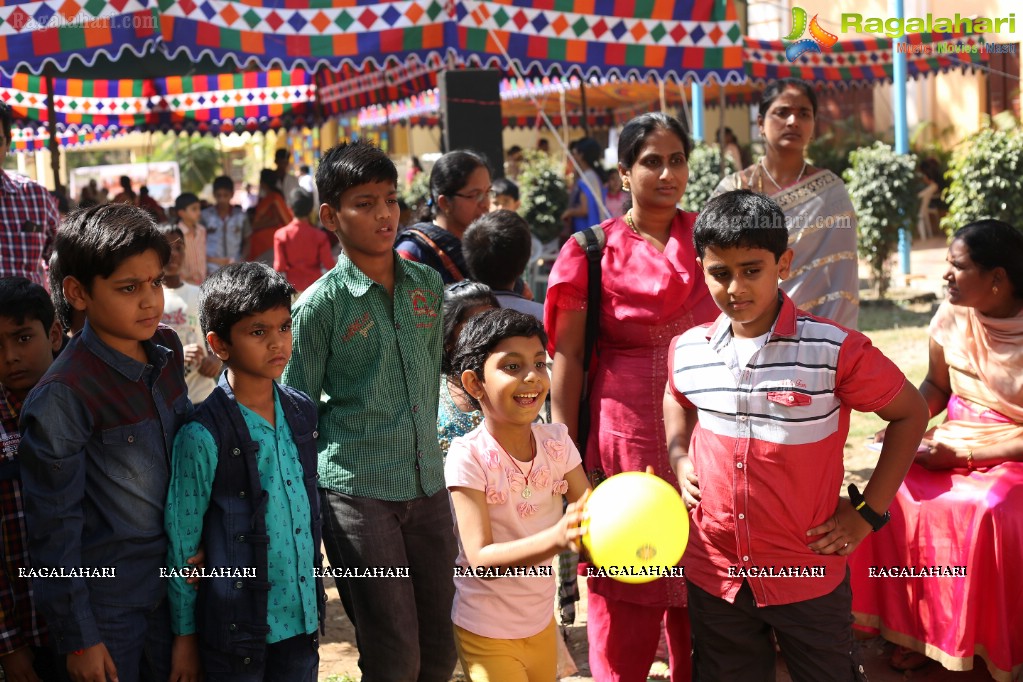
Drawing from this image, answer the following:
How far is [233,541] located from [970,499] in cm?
252

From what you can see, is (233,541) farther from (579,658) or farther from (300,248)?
(300,248)

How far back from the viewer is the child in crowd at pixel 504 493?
2.65 meters

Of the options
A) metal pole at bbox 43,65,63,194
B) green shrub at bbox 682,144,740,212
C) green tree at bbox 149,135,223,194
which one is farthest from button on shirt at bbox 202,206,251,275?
green tree at bbox 149,135,223,194

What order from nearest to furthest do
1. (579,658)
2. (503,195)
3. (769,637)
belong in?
(769,637), (579,658), (503,195)

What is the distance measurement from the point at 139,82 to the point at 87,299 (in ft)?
37.6

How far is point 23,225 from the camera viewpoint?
15.9 ft

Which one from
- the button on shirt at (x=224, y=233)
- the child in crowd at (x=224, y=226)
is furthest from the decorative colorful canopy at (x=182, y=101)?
the button on shirt at (x=224, y=233)

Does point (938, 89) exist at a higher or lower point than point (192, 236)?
higher

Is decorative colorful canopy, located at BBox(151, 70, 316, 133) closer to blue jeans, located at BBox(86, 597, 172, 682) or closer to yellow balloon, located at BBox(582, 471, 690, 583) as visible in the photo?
blue jeans, located at BBox(86, 597, 172, 682)

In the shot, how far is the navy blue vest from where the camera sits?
8.25ft

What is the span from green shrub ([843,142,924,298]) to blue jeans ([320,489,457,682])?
977cm

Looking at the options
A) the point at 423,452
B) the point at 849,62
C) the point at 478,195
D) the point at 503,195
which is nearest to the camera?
the point at 423,452

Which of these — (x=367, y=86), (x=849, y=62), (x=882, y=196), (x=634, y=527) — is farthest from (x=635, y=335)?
(x=849, y=62)

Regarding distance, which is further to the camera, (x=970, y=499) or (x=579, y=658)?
(x=579, y=658)
